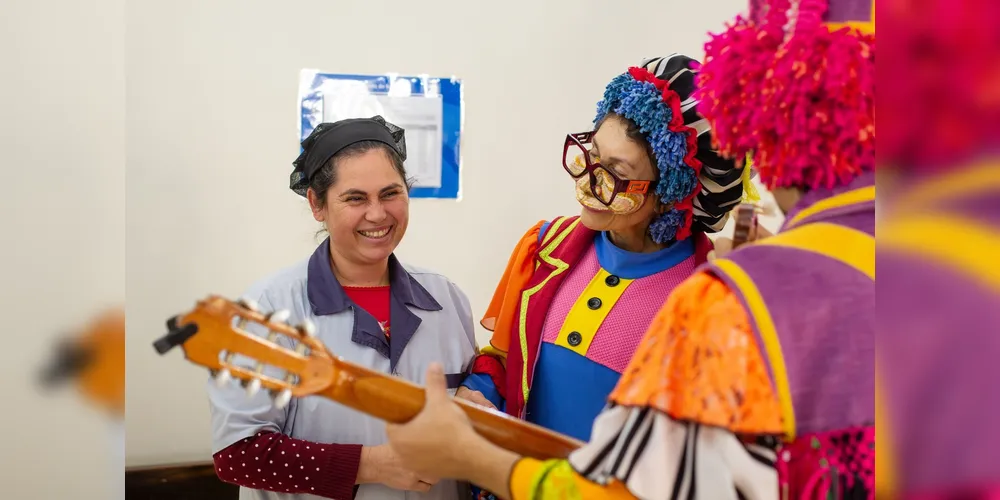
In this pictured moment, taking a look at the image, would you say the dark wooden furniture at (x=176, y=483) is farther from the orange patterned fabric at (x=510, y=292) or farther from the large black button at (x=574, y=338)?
the large black button at (x=574, y=338)

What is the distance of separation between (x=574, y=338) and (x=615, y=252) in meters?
0.21

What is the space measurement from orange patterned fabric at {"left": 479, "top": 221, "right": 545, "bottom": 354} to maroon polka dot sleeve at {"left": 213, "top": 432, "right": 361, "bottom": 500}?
0.42 meters

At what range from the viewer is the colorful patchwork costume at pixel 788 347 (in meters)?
0.80

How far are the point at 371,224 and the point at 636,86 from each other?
614 millimetres

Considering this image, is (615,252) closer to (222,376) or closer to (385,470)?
(385,470)

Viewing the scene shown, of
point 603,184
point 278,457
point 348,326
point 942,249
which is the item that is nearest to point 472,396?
point 348,326

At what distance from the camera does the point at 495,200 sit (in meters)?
2.25

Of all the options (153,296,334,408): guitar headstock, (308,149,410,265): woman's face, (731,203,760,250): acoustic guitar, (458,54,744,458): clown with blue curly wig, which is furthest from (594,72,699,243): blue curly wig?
(153,296,334,408): guitar headstock

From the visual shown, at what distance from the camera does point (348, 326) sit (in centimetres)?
147

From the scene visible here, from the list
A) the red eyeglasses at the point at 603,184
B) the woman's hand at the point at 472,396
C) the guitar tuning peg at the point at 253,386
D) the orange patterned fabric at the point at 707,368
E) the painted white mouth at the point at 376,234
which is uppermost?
the red eyeglasses at the point at 603,184

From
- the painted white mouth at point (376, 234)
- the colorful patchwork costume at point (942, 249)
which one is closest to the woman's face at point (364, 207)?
the painted white mouth at point (376, 234)

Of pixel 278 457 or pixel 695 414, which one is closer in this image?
pixel 695 414

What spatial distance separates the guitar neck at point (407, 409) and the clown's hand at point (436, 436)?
20mm

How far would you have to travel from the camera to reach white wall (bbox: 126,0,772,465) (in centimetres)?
189
